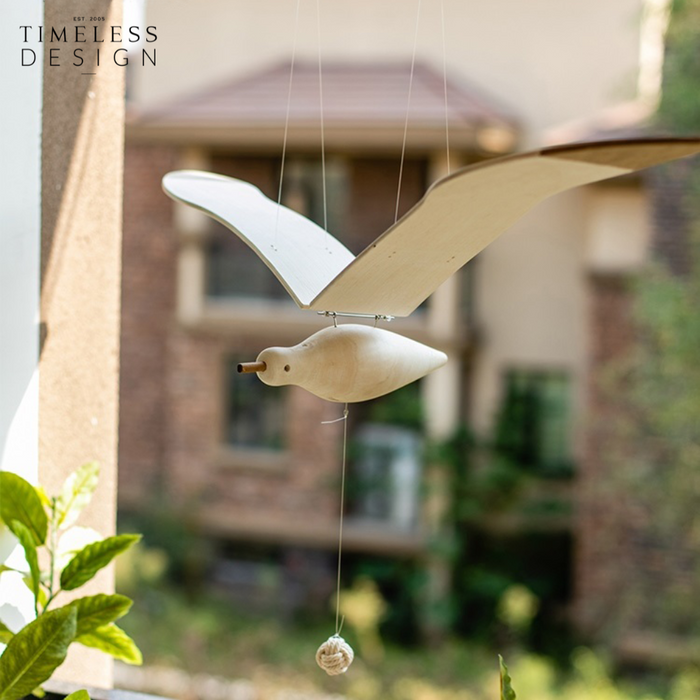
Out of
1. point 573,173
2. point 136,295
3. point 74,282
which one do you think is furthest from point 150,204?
point 573,173

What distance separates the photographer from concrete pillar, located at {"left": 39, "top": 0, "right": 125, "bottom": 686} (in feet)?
5.61

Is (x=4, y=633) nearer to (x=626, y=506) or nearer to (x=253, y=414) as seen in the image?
(x=626, y=506)

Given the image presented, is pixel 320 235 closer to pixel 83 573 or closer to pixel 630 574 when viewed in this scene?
pixel 83 573

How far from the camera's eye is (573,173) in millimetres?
950

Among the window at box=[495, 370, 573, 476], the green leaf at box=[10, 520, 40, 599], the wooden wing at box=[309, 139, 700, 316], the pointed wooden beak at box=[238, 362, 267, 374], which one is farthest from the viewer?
the window at box=[495, 370, 573, 476]

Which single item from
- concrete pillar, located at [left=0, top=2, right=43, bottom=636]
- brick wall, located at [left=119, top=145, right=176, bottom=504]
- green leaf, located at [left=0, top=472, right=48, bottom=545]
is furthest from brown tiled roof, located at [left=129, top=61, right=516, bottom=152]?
green leaf, located at [left=0, top=472, right=48, bottom=545]

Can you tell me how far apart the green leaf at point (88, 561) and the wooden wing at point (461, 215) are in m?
0.56

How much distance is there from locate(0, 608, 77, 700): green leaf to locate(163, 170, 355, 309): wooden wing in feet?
1.82

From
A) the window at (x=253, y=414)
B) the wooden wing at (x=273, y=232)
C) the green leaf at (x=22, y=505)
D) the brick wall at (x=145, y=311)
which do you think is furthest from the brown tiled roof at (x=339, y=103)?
the green leaf at (x=22, y=505)

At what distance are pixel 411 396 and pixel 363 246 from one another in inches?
47.2

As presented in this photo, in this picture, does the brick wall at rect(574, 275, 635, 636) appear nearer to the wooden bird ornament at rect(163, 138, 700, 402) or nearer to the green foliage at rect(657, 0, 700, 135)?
the green foliage at rect(657, 0, 700, 135)

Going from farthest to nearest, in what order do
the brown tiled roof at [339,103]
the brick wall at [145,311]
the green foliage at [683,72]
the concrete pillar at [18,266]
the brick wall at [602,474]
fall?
the brick wall at [145,311], the brown tiled roof at [339,103], the brick wall at [602,474], the green foliage at [683,72], the concrete pillar at [18,266]

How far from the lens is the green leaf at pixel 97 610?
4.91ft

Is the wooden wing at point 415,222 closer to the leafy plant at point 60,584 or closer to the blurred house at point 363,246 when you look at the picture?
the leafy plant at point 60,584
